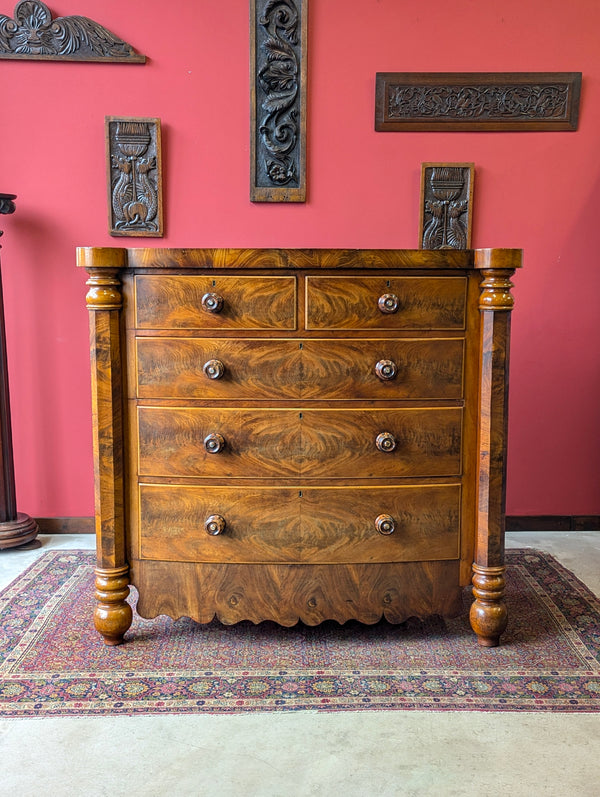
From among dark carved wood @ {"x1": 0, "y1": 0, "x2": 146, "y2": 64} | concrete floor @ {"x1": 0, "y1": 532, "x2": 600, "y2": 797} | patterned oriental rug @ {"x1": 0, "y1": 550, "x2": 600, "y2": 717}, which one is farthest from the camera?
dark carved wood @ {"x1": 0, "y1": 0, "x2": 146, "y2": 64}

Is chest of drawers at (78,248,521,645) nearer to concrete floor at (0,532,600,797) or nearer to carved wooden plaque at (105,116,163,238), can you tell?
concrete floor at (0,532,600,797)

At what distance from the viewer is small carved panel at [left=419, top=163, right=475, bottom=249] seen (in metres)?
3.02

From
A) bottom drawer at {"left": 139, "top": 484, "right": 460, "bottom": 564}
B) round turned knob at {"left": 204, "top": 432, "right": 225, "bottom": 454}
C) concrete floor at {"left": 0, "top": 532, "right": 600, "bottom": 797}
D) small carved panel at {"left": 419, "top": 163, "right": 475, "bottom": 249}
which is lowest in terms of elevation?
concrete floor at {"left": 0, "top": 532, "right": 600, "bottom": 797}

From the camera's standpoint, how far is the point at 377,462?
2.11 m

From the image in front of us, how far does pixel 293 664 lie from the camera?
6.85ft

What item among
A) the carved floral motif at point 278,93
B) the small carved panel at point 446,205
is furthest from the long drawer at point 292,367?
the carved floral motif at point 278,93

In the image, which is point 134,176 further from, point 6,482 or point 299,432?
point 299,432

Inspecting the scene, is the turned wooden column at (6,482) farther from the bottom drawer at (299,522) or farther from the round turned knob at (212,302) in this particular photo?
the round turned knob at (212,302)

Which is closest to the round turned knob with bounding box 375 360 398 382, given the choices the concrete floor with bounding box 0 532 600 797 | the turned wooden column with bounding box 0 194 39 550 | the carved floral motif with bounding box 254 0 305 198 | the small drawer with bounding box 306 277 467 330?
the small drawer with bounding box 306 277 467 330

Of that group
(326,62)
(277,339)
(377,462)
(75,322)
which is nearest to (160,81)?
(326,62)

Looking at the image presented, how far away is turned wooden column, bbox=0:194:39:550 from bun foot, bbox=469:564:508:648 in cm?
184

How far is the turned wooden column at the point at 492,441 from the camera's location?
6.72ft

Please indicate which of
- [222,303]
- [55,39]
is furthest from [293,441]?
[55,39]

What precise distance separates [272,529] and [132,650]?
55 centimetres
